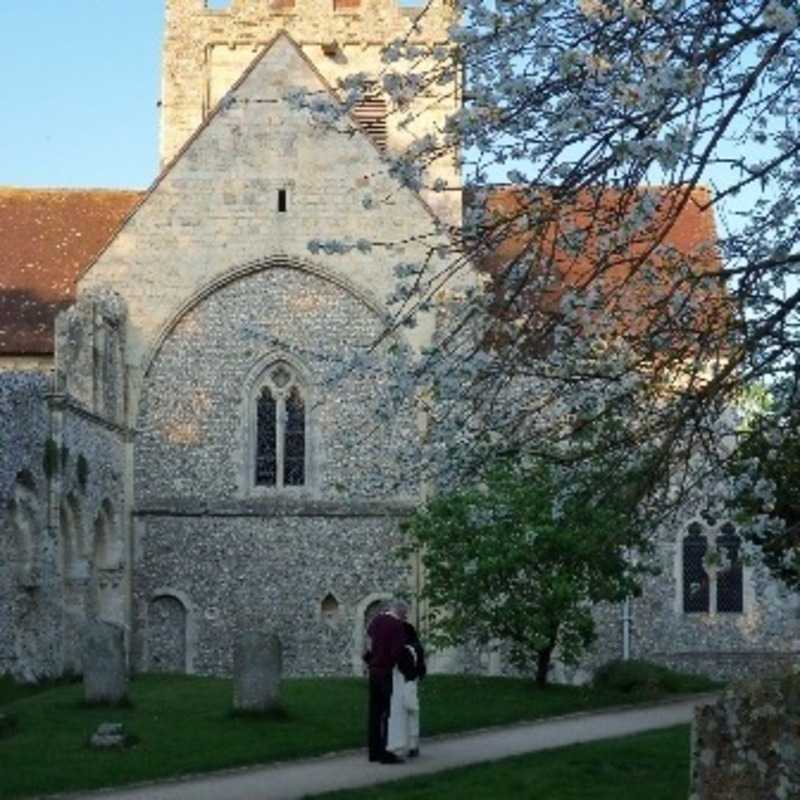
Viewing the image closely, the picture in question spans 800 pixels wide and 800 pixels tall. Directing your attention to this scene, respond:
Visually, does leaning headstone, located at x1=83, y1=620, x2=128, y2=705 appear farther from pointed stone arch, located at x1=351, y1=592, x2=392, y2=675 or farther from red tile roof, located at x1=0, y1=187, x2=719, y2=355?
red tile roof, located at x1=0, y1=187, x2=719, y2=355

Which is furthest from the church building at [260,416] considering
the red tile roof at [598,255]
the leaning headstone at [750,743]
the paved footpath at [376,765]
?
the leaning headstone at [750,743]

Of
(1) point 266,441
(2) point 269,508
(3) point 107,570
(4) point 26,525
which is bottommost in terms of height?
(3) point 107,570

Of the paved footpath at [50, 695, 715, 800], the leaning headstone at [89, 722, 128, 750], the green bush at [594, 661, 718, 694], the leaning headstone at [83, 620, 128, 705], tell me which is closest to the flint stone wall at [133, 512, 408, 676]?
the green bush at [594, 661, 718, 694]

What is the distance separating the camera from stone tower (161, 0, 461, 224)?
1337 inches

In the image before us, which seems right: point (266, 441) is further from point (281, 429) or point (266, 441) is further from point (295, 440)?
point (295, 440)

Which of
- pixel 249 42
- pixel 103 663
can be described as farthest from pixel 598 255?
pixel 249 42

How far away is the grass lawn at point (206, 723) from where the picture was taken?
14.0 m

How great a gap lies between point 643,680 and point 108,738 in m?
10.6

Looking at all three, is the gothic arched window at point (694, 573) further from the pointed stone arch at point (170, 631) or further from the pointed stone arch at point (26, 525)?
the pointed stone arch at point (26, 525)

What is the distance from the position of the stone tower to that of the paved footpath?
1709 centimetres

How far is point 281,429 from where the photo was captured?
29547mm

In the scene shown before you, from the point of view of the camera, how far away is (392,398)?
9672 millimetres

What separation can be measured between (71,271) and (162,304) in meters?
2.71

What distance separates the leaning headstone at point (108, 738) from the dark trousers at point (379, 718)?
7.48 ft
